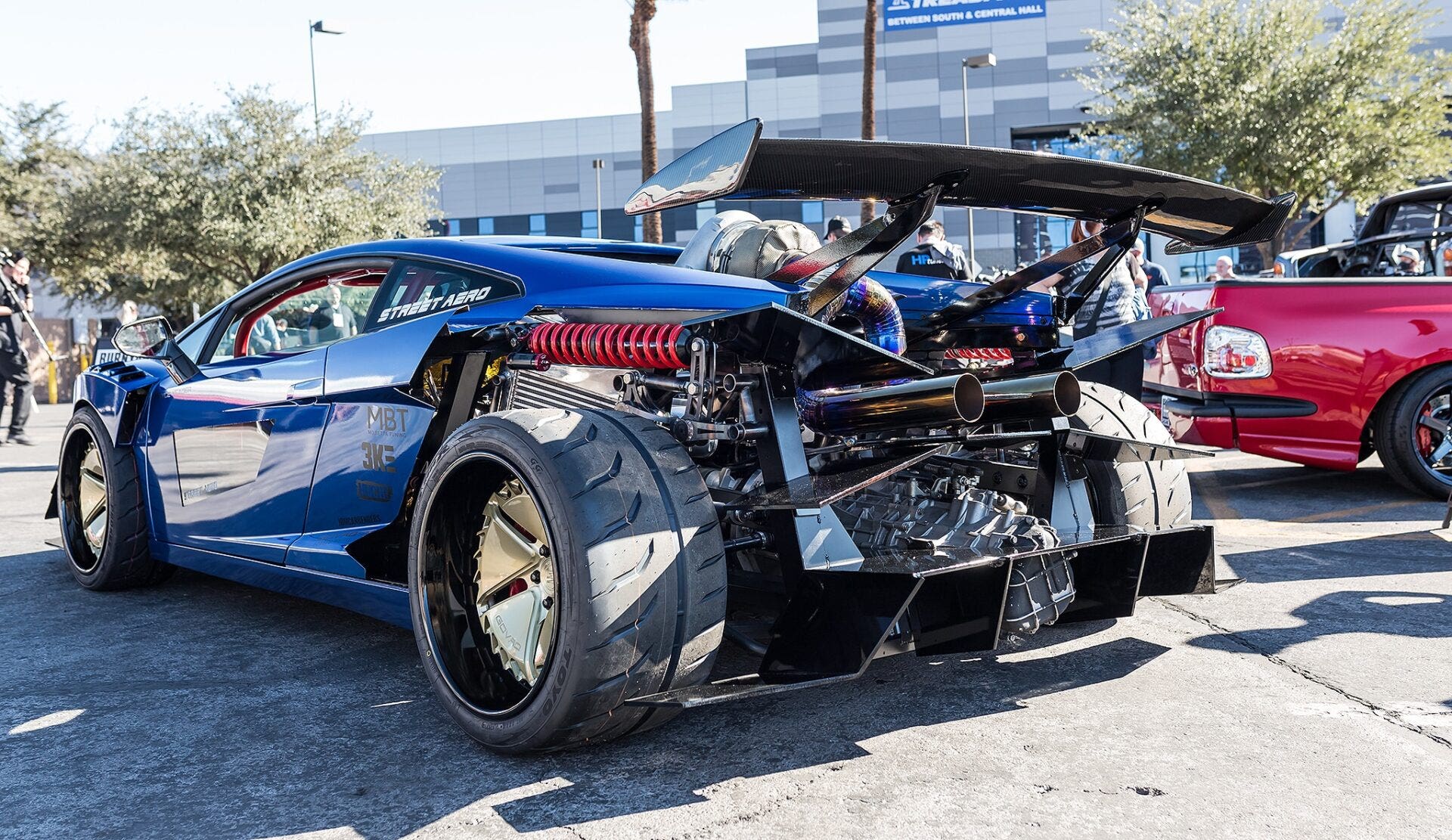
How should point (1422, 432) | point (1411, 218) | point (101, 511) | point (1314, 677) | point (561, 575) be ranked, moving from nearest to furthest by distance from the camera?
point (561, 575) → point (1314, 677) → point (101, 511) → point (1422, 432) → point (1411, 218)

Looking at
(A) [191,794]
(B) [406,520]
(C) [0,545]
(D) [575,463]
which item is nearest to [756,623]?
(D) [575,463]

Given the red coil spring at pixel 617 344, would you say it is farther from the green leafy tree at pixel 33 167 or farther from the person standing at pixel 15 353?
the green leafy tree at pixel 33 167

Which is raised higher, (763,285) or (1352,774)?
(763,285)

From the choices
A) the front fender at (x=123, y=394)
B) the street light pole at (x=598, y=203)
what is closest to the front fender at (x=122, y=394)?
the front fender at (x=123, y=394)

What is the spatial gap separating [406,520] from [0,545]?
4.04 metres

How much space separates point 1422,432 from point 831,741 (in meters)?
4.92

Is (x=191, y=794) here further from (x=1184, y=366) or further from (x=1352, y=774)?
Result: (x=1184, y=366)

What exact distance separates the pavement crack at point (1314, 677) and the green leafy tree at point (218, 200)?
1016 inches

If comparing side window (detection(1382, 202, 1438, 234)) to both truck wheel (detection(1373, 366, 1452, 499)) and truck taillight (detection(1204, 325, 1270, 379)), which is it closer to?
truck wheel (detection(1373, 366, 1452, 499))

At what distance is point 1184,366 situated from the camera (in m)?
6.62

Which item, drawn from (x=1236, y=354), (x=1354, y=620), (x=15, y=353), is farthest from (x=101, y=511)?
(x=15, y=353)

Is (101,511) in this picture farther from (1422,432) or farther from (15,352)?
(15,352)

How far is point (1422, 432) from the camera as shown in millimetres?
6238

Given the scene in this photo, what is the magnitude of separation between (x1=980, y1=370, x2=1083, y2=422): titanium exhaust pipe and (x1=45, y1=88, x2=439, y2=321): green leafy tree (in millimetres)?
26460
